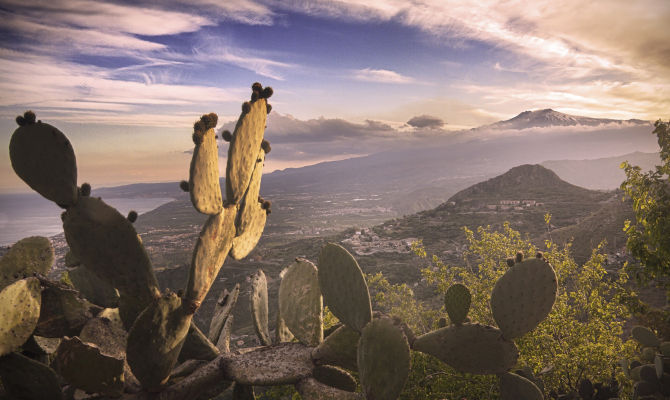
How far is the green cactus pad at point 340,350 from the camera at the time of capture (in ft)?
7.24

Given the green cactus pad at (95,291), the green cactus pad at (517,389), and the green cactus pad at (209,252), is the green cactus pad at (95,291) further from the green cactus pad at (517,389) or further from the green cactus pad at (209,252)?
the green cactus pad at (517,389)

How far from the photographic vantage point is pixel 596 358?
6.61 m

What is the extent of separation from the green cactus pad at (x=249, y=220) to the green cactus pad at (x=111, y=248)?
2.00ft

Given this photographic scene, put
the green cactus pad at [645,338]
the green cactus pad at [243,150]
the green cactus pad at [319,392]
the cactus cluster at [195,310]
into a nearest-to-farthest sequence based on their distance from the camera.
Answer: the cactus cluster at [195,310]
the green cactus pad at [319,392]
the green cactus pad at [243,150]
the green cactus pad at [645,338]

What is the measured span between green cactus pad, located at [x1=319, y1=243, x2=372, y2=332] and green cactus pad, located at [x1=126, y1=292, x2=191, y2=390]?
0.87 m

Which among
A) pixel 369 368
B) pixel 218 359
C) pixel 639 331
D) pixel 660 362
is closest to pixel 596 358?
pixel 639 331

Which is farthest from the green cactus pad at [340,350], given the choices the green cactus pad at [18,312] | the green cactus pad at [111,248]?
the green cactus pad at [18,312]

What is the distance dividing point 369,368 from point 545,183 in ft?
295

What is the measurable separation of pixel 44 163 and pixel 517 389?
10.4 feet

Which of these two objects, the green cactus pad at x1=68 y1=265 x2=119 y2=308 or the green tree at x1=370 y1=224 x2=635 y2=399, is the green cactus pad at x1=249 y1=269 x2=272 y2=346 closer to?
the green cactus pad at x1=68 y1=265 x2=119 y2=308

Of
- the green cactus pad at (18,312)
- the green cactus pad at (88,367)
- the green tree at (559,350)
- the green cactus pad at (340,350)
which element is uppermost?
the green cactus pad at (18,312)

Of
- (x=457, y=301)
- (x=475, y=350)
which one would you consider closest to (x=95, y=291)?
(x=457, y=301)

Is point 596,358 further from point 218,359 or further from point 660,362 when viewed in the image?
point 218,359

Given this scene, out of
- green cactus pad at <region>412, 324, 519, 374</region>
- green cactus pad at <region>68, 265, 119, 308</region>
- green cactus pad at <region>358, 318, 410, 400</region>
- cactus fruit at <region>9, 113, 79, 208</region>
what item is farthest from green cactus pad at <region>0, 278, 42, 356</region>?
green cactus pad at <region>412, 324, 519, 374</region>
